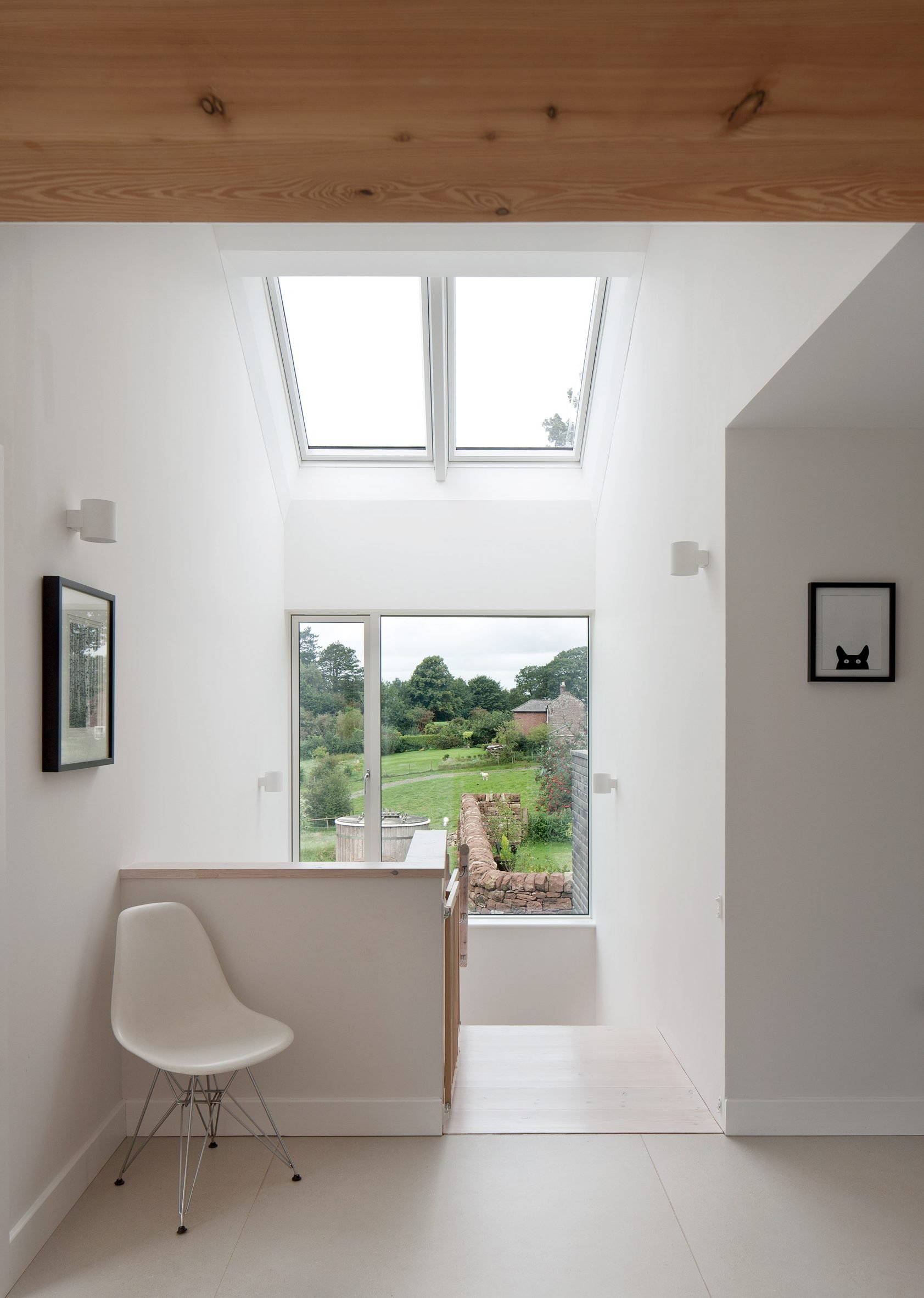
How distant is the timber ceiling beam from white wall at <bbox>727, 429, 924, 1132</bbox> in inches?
60.9

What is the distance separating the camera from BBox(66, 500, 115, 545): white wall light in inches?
103

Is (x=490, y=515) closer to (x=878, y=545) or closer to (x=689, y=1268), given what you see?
(x=878, y=545)

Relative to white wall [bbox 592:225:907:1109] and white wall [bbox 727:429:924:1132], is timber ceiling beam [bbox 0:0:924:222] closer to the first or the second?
white wall [bbox 592:225:907:1109]

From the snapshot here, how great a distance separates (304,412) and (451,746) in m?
2.19

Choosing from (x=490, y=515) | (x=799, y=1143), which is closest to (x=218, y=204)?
(x=799, y=1143)

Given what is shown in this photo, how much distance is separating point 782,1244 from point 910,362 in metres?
2.31

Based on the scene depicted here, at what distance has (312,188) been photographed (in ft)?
5.02

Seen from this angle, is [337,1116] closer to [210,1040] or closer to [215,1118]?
[215,1118]

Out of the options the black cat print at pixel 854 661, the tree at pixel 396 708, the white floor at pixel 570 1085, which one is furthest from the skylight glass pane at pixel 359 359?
the white floor at pixel 570 1085

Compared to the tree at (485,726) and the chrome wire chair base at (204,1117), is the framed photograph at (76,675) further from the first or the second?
the tree at (485,726)

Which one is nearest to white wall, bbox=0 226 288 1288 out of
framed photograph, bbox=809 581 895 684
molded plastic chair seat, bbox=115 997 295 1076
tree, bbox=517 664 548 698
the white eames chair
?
the white eames chair

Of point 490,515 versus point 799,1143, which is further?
point 490,515

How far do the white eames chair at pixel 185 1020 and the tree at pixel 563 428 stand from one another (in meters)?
3.59

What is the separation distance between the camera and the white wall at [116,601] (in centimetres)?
237
